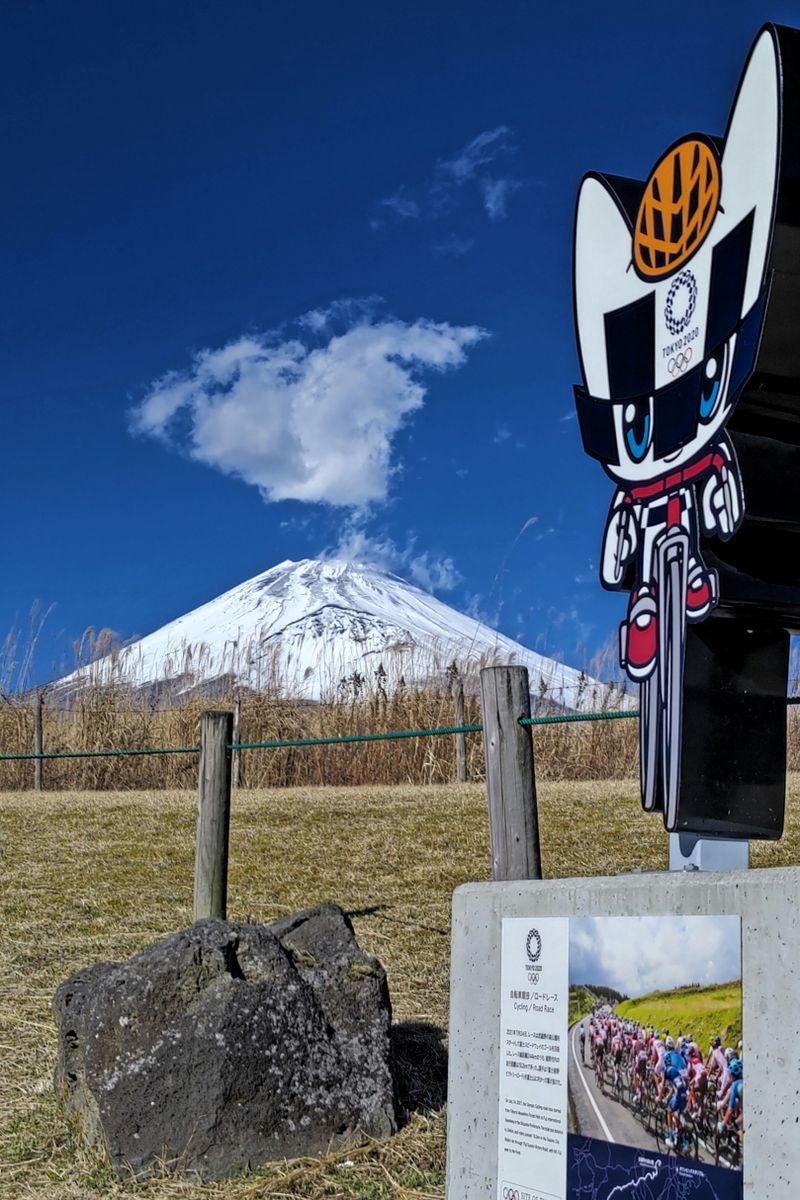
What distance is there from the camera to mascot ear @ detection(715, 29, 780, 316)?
2586 mm

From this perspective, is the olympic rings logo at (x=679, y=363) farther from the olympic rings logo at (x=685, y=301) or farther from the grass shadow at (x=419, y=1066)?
Result: the grass shadow at (x=419, y=1066)

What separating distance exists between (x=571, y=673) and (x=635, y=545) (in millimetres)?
12294

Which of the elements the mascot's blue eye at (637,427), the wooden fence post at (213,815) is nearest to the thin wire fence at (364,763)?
the wooden fence post at (213,815)

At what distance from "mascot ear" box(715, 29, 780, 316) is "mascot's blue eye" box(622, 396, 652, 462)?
0.44m

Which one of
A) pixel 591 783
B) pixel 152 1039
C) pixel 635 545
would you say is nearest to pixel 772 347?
pixel 635 545

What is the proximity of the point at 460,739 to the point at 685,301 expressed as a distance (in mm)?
10574

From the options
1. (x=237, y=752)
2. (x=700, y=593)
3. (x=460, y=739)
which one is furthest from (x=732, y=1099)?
(x=237, y=752)

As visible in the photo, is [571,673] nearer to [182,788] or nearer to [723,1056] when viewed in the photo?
[182,788]

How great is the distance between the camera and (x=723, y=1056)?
2111 mm

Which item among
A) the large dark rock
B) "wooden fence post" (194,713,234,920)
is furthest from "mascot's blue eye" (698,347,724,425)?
"wooden fence post" (194,713,234,920)

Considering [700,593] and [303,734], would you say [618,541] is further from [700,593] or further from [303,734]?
[303,734]

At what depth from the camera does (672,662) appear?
9.12 feet

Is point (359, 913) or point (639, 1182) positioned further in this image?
point (359, 913)

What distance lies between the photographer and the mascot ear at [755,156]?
2.59m
